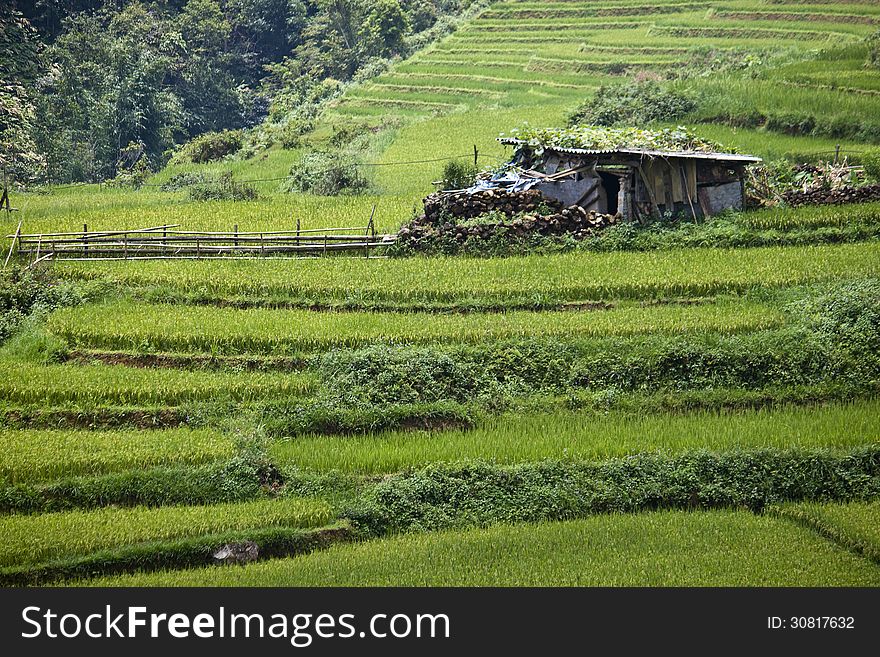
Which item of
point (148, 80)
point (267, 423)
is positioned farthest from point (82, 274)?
point (148, 80)

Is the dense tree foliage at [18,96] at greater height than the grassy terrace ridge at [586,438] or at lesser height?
greater

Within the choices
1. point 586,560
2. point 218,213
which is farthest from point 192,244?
point 586,560

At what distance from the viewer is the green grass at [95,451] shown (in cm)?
1476

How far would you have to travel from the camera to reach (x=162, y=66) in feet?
138

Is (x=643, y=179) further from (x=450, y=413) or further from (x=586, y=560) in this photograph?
(x=586, y=560)

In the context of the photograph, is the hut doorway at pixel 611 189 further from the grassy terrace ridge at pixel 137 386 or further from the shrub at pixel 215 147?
the shrub at pixel 215 147

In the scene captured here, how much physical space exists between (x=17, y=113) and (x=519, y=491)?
28.8 metres

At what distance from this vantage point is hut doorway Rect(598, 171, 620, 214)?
22.0 m

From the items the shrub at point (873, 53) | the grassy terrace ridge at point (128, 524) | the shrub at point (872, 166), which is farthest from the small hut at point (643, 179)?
the grassy terrace ridge at point (128, 524)

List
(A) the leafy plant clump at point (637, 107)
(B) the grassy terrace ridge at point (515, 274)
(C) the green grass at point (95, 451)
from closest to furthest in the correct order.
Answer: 1. (C) the green grass at point (95, 451)
2. (B) the grassy terrace ridge at point (515, 274)
3. (A) the leafy plant clump at point (637, 107)

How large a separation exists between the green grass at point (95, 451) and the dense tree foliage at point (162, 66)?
22.8 meters

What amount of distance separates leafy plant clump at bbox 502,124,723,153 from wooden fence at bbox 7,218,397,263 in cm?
362

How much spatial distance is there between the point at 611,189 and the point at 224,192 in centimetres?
860

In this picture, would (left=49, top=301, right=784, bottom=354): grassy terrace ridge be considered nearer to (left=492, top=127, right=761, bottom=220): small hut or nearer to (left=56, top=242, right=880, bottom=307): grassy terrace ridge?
(left=56, top=242, right=880, bottom=307): grassy terrace ridge
